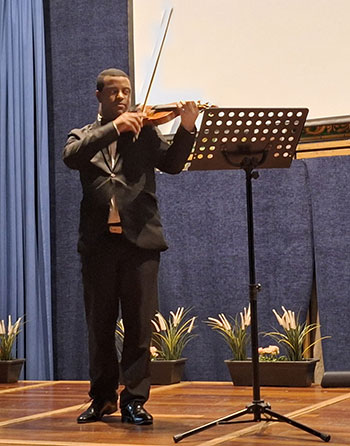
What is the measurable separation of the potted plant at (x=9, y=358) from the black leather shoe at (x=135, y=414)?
2098 millimetres

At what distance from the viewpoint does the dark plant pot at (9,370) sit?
520cm

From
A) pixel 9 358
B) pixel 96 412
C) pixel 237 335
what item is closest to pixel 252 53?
pixel 237 335

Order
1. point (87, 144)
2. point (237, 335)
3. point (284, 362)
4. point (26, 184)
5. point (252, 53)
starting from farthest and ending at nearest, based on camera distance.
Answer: point (26, 184)
point (252, 53)
point (237, 335)
point (284, 362)
point (87, 144)

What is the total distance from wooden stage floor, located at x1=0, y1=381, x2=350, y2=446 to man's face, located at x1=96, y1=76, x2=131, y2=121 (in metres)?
1.18

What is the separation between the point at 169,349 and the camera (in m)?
5.00

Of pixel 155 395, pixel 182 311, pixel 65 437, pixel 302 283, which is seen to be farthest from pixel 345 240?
pixel 65 437

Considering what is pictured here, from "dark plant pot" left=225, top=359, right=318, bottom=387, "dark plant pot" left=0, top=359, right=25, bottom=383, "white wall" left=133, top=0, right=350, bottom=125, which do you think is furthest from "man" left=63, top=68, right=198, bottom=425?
"dark plant pot" left=0, top=359, right=25, bottom=383

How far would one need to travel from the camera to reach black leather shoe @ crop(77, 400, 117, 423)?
10.9ft

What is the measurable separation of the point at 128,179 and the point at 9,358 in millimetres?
2376

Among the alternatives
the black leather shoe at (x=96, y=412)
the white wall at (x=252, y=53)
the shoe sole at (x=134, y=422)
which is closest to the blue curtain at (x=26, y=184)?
the white wall at (x=252, y=53)

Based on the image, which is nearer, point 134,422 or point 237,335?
point 134,422

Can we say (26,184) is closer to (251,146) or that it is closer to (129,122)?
(129,122)

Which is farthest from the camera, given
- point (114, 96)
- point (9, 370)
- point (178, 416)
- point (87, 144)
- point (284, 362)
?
point (9, 370)

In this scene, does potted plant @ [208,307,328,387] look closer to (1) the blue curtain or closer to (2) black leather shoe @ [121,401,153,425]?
(1) the blue curtain
